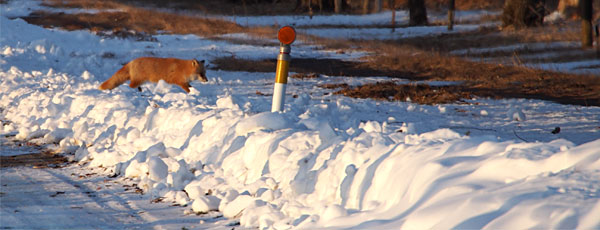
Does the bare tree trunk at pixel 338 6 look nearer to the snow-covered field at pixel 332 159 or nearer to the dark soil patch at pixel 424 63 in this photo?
the dark soil patch at pixel 424 63

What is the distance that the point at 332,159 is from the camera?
562cm

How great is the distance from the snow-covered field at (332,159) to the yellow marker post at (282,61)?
0.39m

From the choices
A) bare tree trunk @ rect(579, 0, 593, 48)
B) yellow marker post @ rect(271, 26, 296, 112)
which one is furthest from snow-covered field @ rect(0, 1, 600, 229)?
bare tree trunk @ rect(579, 0, 593, 48)

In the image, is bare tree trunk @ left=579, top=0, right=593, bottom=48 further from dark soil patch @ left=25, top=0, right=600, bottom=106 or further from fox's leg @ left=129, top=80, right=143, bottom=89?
fox's leg @ left=129, top=80, right=143, bottom=89

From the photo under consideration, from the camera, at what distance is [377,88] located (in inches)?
615

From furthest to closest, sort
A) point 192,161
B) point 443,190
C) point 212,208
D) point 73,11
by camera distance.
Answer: point 73,11 < point 192,161 < point 212,208 < point 443,190

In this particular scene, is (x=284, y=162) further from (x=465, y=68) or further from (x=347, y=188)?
(x=465, y=68)

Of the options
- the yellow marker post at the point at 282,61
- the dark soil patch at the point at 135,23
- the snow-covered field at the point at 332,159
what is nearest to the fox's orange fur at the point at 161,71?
the snow-covered field at the point at 332,159

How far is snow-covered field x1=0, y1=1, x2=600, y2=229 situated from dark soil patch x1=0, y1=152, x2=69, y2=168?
0.81 ft

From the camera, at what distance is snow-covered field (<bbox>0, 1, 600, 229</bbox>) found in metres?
4.00

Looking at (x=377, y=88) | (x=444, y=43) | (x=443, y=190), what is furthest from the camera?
(x=444, y=43)

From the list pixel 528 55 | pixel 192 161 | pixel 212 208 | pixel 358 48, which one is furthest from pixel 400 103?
pixel 358 48

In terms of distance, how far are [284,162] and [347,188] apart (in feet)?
3.53

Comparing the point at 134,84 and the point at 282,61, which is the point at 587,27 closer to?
the point at 134,84
